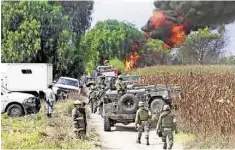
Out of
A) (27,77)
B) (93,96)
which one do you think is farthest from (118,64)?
(93,96)

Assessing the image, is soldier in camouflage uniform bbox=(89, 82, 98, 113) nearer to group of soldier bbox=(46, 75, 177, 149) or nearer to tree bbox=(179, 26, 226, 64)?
group of soldier bbox=(46, 75, 177, 149)

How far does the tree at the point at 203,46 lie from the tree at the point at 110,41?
0.98 m

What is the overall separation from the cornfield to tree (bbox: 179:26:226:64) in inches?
9.1

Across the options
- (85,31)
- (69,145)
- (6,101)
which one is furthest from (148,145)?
(6,101)

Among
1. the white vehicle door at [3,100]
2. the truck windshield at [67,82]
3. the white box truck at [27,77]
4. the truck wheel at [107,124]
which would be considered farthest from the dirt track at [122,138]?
the white vehicle door at [3,100]

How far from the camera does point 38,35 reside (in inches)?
506

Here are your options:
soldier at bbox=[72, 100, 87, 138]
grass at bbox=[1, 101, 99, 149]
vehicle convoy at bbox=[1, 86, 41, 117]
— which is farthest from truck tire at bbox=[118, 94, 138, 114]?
vehicle convoy at bbox=[1, 86, 41, 117]

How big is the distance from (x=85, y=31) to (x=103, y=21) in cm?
44

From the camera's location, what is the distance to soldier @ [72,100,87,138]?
1247cm

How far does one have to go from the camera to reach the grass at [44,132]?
37.8 ft

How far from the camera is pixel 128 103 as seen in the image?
14.2 meters

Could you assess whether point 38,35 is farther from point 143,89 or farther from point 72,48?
point 143,89

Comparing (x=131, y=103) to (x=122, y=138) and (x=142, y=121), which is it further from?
(x=142, y=121)

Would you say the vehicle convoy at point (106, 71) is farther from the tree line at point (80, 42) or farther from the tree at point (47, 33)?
the tree at point (47, 33)
